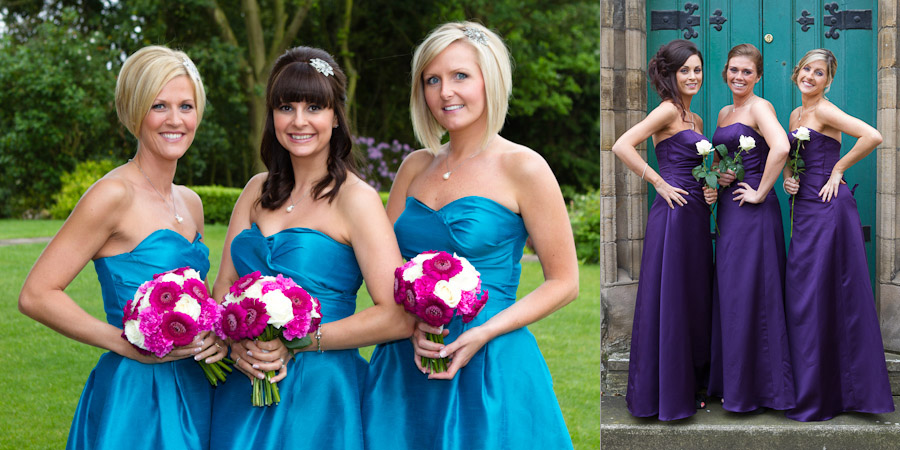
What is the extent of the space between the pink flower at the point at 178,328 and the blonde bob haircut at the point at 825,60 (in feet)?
10.9

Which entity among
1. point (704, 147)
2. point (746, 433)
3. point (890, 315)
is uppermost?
point (704, 147)

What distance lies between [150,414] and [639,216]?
2.71 meters

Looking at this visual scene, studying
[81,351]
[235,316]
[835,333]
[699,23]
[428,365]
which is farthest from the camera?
[81,351]

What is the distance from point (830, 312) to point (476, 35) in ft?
9.20

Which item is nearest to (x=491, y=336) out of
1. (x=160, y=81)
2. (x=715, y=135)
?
(x=160, y=81)

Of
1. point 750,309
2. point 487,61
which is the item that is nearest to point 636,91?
point 750,309

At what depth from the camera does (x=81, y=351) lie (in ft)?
28.4

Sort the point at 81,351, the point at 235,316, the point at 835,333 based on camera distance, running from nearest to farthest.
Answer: the point at 235,316 < the point at 835,333 < the point at 81,351

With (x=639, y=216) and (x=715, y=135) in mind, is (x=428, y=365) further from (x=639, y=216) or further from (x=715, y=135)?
(x=715, y=135)

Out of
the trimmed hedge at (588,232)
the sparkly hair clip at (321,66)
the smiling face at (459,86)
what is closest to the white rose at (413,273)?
the smiling face at (459,86)

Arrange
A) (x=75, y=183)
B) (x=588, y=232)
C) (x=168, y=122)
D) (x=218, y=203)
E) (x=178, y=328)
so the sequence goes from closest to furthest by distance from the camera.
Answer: (x=178, y=328), (x=168, y=122), (x=588, y=232), (x=218, y=203), (x=75, y=183)

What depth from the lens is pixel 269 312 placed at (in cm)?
262

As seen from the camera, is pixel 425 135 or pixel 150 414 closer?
pixel 150 414

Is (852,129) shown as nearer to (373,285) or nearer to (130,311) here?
(373,285)
